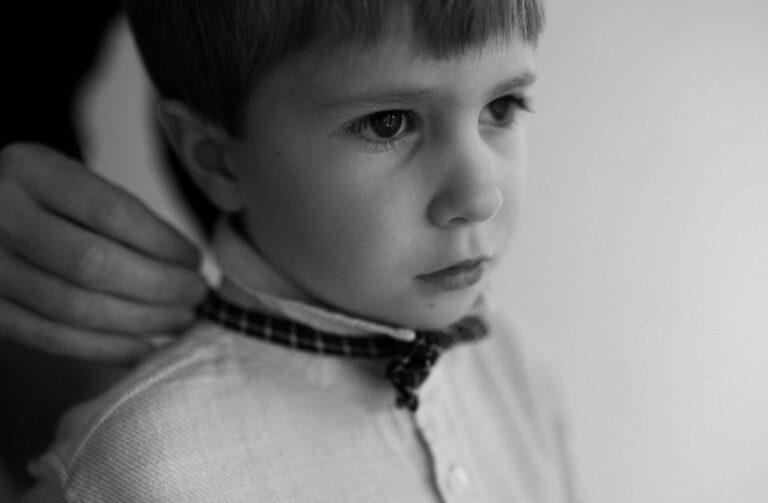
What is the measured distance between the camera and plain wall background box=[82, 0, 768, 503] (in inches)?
43.9

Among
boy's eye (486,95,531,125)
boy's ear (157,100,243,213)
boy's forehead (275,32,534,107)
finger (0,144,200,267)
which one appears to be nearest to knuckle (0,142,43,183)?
finger (0,144,200,267)

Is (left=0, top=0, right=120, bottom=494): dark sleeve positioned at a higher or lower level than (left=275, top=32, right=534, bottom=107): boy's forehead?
lower

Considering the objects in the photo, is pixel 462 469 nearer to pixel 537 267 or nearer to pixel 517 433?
pixel 517 433

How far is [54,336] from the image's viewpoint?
25.2 inches

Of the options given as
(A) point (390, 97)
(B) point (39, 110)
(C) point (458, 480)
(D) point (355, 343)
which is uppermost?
(A) point (390, 97)

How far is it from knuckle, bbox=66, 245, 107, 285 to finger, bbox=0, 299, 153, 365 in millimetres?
45

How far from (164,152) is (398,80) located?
14.3 inches

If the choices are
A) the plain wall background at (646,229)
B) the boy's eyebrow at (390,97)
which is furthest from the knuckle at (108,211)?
the plain wall background at (646,229)

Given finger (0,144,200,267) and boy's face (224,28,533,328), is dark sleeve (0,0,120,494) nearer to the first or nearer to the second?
finger (0,144,200,267)

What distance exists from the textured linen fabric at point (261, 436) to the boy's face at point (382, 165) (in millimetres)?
85

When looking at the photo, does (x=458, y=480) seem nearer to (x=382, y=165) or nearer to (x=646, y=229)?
(x=382, y=165)

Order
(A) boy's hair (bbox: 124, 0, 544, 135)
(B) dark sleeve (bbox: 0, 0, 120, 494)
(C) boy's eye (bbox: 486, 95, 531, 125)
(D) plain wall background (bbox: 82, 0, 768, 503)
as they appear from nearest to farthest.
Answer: (A) boy's hair (bbox: 124, 0, 544, 135) < (C) boy's eye (bbox: 486, 95, 531, 125) < (B) dark sleeve (bbox: 0, 0, 120, 494) < (D) plain wall background (bbox: 82, 0, 768, 503)

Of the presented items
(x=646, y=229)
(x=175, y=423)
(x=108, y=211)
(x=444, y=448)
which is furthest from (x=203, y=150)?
(x=646, y=229)

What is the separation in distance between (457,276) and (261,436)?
182mm
